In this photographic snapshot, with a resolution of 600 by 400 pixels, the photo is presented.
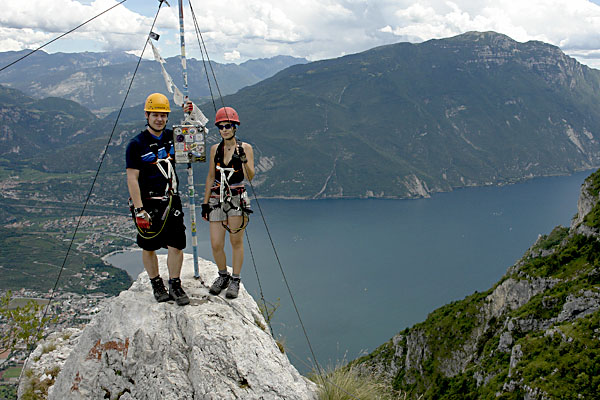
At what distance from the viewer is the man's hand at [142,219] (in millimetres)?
6195

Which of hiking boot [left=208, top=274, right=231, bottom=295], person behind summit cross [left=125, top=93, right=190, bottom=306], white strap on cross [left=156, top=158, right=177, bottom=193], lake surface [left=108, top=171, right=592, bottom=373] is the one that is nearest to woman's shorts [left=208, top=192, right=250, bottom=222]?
person behind summit cross [left=125, top=93, right=190, bottom=306]

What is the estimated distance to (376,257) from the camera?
108 meters

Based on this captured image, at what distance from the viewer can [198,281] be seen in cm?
749

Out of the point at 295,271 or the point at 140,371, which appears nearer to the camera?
the point at 140,371

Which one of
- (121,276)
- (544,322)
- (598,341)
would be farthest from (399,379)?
(121,276)

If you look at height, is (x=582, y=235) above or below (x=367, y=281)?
above

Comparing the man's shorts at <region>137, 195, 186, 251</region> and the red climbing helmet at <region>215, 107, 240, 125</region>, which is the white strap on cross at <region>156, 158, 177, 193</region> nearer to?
the man's shorts at <region>137, 195, 186, 251</region>

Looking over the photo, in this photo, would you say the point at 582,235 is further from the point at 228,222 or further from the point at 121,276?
the point at 121,276

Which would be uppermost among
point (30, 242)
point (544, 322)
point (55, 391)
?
point (55, 391)

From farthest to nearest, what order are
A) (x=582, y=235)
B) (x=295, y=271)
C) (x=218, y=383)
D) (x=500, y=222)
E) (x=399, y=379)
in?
(x=500, y=222)
(x=295, y=271)
(x=399, y=379)
(x=582, y=235)
(x=218, y=383)

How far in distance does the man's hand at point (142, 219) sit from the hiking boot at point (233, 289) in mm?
1740

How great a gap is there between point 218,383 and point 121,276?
107 metres

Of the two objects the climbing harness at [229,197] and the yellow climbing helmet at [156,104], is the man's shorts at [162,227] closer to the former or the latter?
the climbing harness at [229,197]

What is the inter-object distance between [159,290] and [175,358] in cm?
126
